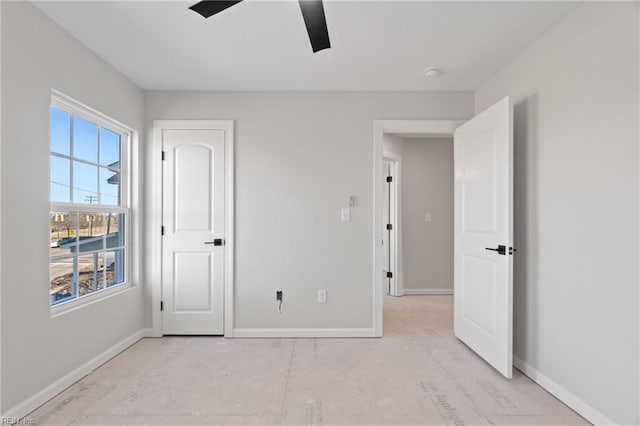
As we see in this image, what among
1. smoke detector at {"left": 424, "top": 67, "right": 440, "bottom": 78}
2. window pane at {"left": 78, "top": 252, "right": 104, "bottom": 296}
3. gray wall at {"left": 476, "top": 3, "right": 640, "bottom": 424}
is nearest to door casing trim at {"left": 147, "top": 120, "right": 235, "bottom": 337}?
window pane at {"left": 78, "top": 252, "right": 104, "bottom": 296}

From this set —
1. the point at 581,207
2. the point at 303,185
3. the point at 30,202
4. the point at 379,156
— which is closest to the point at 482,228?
the point at 581,207

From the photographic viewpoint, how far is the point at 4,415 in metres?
1.74

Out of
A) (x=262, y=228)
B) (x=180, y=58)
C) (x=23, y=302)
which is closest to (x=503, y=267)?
(x=262, y=228)

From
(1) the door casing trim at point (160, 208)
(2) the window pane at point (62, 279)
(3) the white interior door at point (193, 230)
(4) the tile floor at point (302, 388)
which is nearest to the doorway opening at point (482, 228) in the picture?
(4) the tile floor at point (302, 388)

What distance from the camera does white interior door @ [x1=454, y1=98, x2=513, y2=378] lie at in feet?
7.45

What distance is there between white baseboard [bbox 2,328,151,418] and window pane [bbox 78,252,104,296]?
0.51m

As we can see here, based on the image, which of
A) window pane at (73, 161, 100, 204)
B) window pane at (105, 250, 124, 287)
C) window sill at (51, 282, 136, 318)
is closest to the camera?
window sill at (51, 282, 136, 318)

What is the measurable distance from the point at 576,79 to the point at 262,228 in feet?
8.52

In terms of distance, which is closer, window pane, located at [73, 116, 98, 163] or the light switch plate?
window pane, located at [73, 116, 98, 163]

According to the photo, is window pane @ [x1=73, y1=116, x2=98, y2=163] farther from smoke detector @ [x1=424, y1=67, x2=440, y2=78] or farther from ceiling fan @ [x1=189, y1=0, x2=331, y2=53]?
smoke detector @ [x1=424, y1=67, x2=440, y2=78]

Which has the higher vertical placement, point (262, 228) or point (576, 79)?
point (576, 79)

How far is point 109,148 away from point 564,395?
150 inches

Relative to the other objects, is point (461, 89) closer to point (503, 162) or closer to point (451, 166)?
point (503, 162)

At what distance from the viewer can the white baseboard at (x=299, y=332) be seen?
3.11 metres
